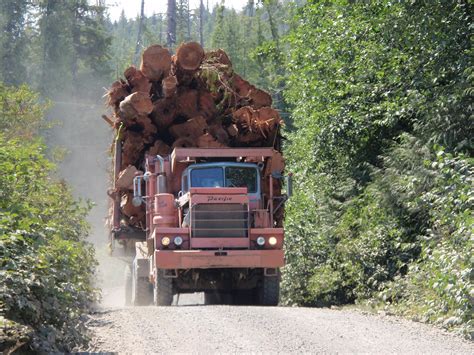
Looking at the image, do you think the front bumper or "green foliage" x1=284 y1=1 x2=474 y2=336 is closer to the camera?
"green foliage" x1=284 y1=1 x2=474 y2=336

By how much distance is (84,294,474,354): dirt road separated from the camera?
9.67 metres

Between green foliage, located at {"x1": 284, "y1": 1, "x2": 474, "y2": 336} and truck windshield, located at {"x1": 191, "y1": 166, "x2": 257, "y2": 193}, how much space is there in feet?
9.67

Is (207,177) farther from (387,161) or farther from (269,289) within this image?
(387,161)

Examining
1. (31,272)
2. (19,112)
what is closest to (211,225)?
Answer: (31,272)

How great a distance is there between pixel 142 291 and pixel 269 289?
2708 mm

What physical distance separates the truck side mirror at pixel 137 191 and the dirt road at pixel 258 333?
3300mm

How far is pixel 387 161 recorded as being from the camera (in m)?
18.0

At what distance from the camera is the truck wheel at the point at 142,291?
1686 centimetres

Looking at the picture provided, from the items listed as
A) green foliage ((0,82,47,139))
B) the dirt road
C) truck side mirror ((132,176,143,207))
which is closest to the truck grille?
truck side mirror ((132,176,143,207))

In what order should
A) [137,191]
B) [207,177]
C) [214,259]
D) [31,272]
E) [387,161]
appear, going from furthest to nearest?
[387,161], [137,191], [207,177], [214,259], [31,272]

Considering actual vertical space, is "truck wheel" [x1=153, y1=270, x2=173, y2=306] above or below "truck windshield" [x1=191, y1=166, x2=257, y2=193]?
below

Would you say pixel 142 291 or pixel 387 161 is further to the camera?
pixel 387 161

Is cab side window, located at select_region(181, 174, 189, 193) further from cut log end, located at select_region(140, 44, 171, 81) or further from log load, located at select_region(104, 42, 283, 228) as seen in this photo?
cut log end, located at select_region(140, 44, 171, 81)

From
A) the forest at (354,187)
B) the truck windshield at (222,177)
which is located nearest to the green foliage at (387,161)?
the forest at (354,187)
